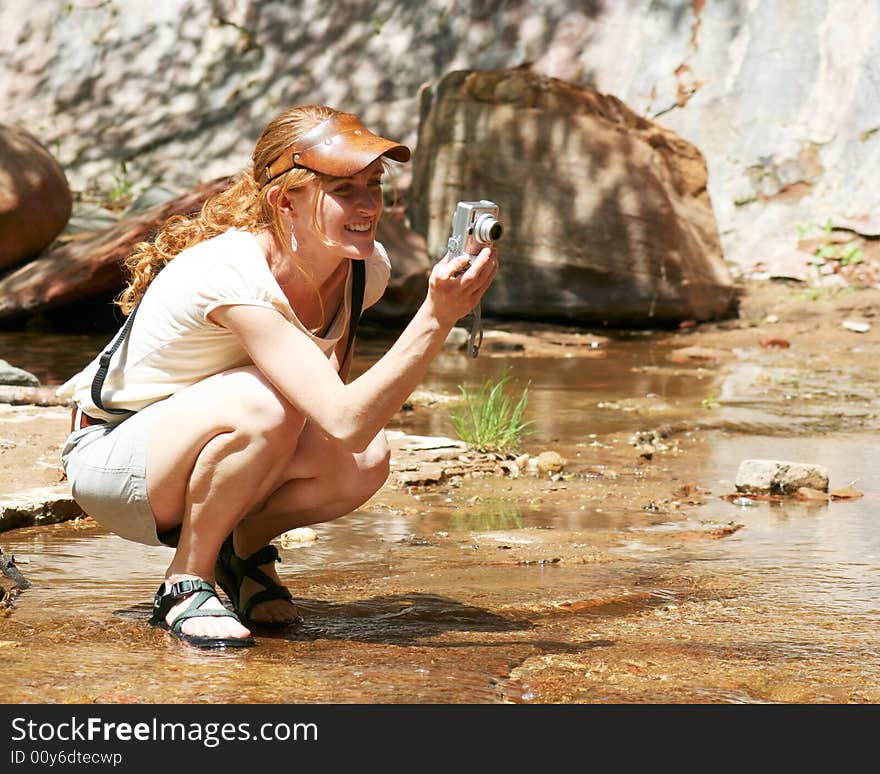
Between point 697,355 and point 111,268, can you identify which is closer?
point 697,355

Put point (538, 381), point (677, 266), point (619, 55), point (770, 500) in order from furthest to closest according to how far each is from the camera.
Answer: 1. point (619, 55)
2. point (677, 266)
3. point (538, 381)
4. point (770, 500)

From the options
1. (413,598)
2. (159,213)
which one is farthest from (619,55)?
(413,598)

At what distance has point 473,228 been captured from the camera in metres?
2.91

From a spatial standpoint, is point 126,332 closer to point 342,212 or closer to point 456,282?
point 342,212

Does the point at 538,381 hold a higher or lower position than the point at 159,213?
lower

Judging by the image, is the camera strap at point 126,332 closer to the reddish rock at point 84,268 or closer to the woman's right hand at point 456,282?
the woman's right hand at point 456,282

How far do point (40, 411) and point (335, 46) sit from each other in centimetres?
802

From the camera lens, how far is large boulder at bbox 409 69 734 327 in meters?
9.77

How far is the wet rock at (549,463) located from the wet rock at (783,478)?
74 cm

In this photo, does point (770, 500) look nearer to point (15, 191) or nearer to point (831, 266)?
point (831, 266)

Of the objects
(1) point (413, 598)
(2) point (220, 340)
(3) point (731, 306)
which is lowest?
(3) point (731, 306)

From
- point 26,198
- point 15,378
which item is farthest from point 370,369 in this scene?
point 26,198

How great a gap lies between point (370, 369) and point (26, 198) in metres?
7.54

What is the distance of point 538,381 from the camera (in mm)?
7777
